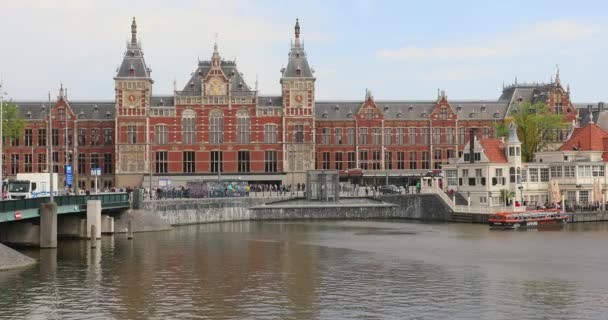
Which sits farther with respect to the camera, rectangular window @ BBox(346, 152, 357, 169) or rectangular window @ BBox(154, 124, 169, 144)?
rectangular window @ BBox(346, 152, 357, 169)

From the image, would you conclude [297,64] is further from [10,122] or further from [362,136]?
[10,122]

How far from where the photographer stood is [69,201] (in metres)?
68.7

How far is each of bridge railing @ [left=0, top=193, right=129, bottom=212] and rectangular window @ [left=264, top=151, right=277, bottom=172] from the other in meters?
39.7

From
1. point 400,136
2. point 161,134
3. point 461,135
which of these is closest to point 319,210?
point 161,134

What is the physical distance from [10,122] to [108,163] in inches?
642

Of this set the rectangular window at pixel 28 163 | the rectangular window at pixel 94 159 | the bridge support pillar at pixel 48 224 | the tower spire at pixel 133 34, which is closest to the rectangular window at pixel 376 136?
the tower spire at pixel 133 34

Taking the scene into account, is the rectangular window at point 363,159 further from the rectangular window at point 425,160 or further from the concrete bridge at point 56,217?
the concrete bridge at point 56,217

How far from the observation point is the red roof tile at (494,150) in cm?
9538

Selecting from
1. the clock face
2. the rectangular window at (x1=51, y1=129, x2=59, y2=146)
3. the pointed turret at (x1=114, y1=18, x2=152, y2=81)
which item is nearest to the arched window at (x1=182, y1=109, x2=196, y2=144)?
the clock face

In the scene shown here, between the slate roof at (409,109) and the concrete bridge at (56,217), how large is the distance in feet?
168

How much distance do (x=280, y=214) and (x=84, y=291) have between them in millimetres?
52778

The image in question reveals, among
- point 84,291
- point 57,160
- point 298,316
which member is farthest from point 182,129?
point 298,316

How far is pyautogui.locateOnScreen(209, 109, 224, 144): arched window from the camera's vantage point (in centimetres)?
11631

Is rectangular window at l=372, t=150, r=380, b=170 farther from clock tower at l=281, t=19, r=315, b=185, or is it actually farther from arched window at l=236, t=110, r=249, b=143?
arched window at l=236, t=110, r=249, b=143
